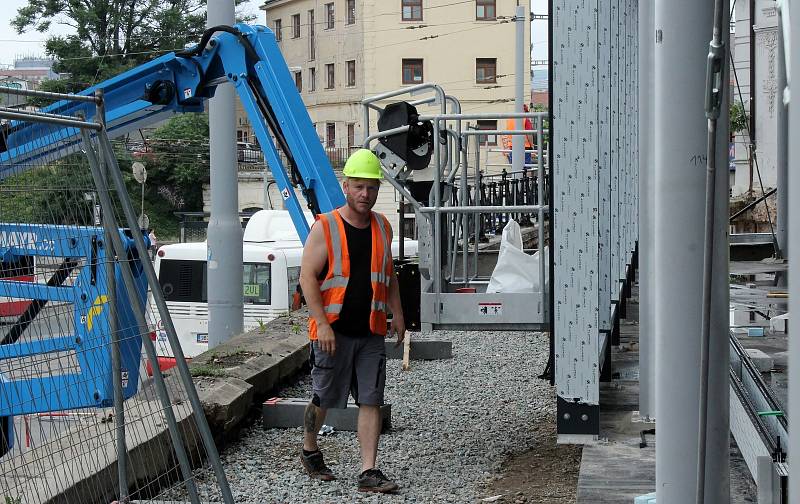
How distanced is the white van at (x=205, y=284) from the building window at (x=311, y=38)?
160 ft

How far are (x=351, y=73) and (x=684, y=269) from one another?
68.8 metres

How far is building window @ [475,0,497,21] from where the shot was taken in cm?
7098

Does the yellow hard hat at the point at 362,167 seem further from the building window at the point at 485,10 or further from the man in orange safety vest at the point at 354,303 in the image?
the building window at the point at 485,10

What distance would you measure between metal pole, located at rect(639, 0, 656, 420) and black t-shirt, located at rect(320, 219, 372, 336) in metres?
1.75

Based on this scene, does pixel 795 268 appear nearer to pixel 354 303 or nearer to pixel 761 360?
pixel 761 360

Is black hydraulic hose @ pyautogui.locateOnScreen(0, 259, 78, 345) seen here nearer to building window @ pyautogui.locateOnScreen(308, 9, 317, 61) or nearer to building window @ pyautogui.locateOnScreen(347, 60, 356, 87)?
building window @ pyautogui.locateOnScreen(347, 60, 356, 87)

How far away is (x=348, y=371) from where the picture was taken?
306 inches

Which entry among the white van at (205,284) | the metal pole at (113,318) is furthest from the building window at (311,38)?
the metal pole at (113,318)

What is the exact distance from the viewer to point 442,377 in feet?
40.2

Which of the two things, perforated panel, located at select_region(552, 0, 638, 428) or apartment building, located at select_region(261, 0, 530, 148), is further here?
apartment building, located at select_region(261, 0, 530, 148)

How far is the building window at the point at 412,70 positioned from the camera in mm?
71312

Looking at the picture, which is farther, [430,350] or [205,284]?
[205,284]

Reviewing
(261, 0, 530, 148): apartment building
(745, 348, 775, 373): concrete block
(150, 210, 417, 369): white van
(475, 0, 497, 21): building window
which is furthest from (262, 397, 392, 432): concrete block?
(475, 0, 497, 21): building window

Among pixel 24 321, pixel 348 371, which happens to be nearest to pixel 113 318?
pixel 24 321
